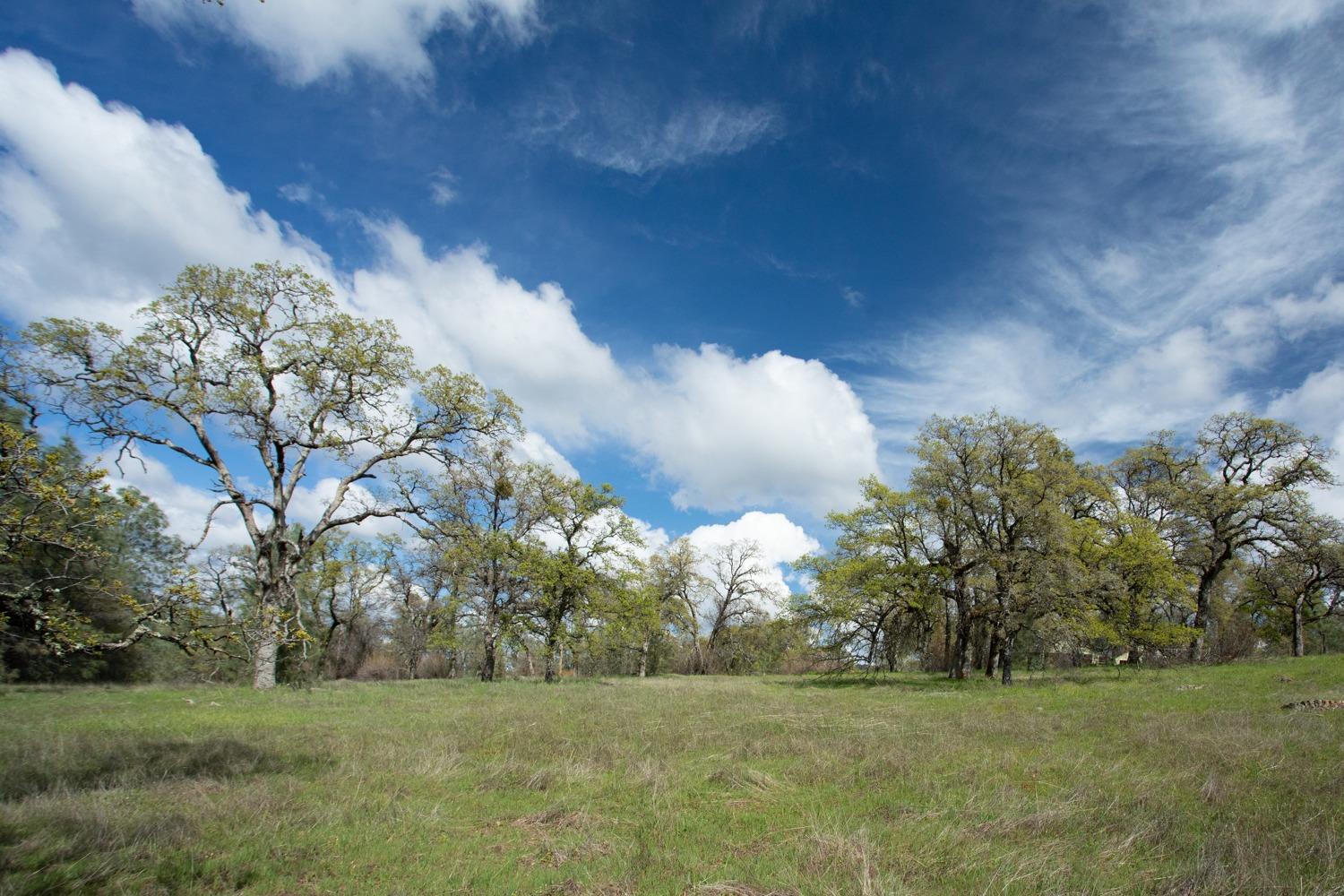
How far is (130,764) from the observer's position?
339 inches

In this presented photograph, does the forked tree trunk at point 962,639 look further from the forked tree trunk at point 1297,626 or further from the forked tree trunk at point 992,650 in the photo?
the forked tree trunk at point 1297,626

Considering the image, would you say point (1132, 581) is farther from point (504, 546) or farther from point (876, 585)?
point (504, 546)

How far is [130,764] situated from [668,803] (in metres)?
8.10

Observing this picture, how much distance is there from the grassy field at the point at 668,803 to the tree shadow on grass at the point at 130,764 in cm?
6

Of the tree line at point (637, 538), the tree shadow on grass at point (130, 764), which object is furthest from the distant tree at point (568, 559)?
the tree shadow on grass at point (130, 764)

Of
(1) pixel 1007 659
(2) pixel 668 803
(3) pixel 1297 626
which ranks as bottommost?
(1) pixel 1007 659

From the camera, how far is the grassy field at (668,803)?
5.36 m

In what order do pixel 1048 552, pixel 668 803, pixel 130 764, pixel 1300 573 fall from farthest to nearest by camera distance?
1. pixel 1300 573
2. pixel 1048 552
3. pixel 130 764
4. pixel 668 803

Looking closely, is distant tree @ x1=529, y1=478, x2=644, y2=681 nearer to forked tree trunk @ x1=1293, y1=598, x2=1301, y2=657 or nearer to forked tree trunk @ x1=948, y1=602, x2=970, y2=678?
forked tree trunk @ x1=948, y1=602, x2=970, y2=678

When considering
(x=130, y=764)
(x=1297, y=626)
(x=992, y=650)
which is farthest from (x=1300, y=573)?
(x=130, y=764)

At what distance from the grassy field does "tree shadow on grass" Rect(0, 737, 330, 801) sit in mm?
61

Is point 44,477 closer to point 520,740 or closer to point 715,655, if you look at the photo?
point 520,740

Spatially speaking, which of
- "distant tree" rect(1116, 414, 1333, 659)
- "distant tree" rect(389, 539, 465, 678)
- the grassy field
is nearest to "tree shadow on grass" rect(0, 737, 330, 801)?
the grassy field

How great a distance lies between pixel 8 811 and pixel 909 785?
10.8m
